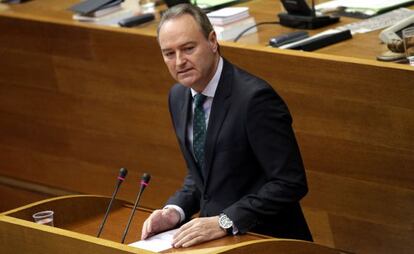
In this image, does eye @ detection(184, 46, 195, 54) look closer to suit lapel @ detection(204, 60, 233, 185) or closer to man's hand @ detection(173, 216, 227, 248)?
suit lapel @ detection(204, 60, 233, 185)

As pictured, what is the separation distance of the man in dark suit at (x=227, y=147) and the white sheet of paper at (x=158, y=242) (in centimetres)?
2

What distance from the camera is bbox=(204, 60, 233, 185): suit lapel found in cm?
252

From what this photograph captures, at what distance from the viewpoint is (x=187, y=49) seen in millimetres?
2465

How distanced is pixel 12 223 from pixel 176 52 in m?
0.52

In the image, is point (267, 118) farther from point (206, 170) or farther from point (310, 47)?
point (310, 47)

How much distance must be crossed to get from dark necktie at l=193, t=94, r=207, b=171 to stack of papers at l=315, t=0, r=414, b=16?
1298mm

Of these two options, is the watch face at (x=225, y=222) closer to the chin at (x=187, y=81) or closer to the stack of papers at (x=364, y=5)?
the chin at (x=187, y=81)

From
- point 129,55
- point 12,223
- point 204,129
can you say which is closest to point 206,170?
point 204,129

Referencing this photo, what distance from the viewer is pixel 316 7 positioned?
12.8 feet

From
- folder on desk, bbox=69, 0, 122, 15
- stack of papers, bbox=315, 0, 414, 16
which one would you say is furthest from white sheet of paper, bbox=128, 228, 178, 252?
folder on desk, bbox=69, 0, 122, 15

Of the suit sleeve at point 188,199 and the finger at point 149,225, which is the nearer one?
the finger at point 149,225

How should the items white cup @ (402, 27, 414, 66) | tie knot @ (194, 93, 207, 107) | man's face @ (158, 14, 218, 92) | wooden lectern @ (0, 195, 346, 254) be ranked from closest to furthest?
wooden lectern @ (0, 195, 346, 254), man's face @ (158, 14, 218, 92), tie knot @ (194, 93, 207, 107), white cup @ (402, 27, 414, 66)

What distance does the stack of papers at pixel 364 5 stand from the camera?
3.70 meters

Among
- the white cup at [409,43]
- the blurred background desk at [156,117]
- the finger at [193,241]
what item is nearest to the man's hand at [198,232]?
the finger at [193,241]
